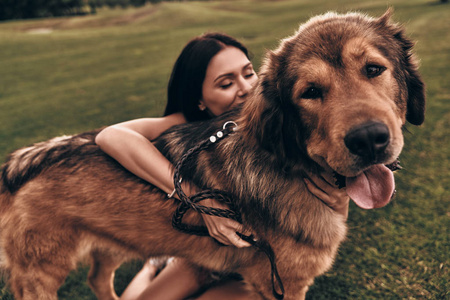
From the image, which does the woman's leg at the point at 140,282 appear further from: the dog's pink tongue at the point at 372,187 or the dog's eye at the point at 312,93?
the dog's eye at the point at 312,93

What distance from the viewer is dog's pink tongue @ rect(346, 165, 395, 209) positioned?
2090 mm

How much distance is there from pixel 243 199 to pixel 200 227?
0.43 metres

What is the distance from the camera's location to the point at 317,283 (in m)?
3.24

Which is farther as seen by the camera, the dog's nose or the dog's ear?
the dog's ear

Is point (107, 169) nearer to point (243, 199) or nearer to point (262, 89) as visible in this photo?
point (243, 199)

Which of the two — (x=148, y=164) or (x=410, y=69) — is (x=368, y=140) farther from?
(x=148, y=164)

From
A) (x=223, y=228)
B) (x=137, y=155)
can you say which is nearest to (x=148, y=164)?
(x=137, y=155)

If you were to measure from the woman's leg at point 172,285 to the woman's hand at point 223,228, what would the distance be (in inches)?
36.5

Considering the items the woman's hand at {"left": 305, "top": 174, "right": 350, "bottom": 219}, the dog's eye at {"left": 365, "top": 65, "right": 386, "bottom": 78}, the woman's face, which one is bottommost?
the woman's hand at {"left": 305, "top": 174, "right": 350, "bottom": 219}

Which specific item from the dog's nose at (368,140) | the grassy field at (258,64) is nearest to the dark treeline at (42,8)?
the grassy field at (258,64)

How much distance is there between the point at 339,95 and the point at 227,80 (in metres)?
1.35

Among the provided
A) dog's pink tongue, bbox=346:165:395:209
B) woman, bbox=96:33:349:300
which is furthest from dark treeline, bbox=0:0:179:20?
dog's pink tongue, bbox=346:165:395:209

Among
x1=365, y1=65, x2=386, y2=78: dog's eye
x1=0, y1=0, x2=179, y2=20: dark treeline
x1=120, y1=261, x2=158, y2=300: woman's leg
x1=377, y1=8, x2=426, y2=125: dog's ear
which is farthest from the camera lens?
x1=0, y1=0, x2=179, y2=20: dark treeline

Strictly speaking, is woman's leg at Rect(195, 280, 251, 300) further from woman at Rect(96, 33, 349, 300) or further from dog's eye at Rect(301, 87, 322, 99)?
dog's eye at Rect(301, 87, 322, 99)
